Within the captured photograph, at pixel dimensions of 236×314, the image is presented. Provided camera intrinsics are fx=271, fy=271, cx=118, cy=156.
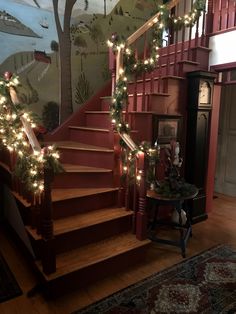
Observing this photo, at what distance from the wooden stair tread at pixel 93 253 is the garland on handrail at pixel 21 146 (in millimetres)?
623

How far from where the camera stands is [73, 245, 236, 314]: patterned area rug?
1.96 m

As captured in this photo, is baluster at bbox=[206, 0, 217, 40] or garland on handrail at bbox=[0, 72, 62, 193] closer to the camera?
garland on handrail at bbox=[0, 72, 62, 193]

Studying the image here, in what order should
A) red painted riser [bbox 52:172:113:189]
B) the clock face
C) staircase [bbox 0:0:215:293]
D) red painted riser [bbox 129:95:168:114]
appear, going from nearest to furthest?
staircase [bbox 0:0:215:293] < red painted riser [bbox 52:172:113:189] < red painted riser [bbox 129:95:168:114] < the clock face

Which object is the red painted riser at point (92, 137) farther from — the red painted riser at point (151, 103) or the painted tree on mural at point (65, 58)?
the red painted riser at point (151, 103)

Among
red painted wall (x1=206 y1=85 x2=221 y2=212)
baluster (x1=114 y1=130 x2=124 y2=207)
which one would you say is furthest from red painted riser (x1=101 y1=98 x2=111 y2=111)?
red painted wall (x1=206 y1=85 x2=221 y2=212)

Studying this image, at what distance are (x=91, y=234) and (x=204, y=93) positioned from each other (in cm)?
213

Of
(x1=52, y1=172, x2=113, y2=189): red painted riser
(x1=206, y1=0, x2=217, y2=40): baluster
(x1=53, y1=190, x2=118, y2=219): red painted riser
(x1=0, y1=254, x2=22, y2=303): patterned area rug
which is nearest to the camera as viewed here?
(x1=0, y1=254, x2=22, y2=303): patterned area rug

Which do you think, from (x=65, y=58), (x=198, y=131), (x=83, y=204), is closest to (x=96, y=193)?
(x=83, y=204)

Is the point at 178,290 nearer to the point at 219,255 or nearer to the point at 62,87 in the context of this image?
the point at 219,255

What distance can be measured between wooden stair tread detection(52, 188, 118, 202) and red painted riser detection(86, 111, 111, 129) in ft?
3.27

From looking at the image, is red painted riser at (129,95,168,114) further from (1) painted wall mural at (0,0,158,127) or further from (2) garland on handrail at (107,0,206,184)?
(1) painted wall mural at (0,0,158,127)

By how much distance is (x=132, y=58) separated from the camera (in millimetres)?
2686

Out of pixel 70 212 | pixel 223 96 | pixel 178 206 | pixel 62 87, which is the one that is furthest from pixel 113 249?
pixel 223 96

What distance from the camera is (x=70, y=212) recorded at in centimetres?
259
